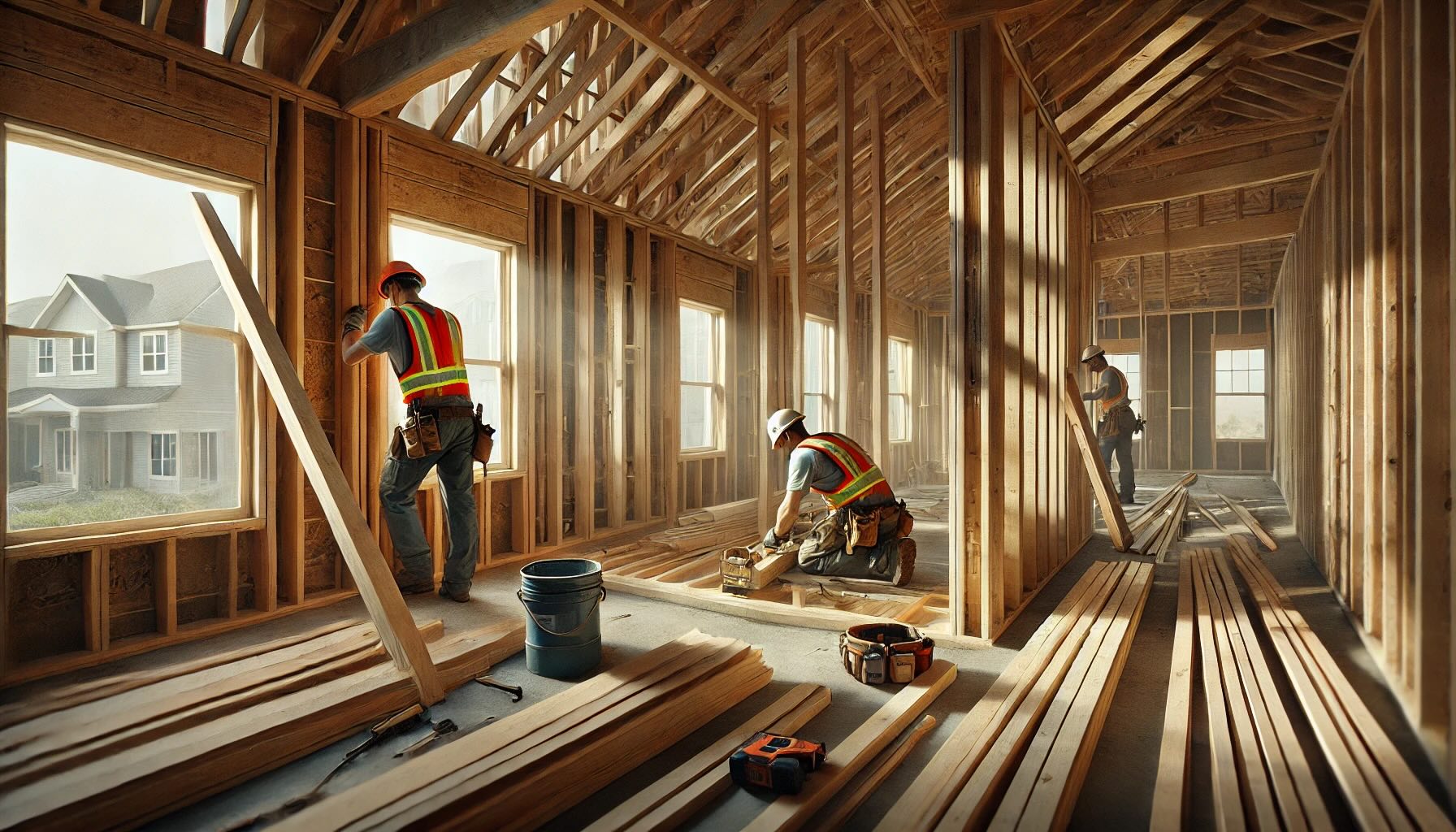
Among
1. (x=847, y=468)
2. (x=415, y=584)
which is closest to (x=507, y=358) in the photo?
(x=415, y=584)

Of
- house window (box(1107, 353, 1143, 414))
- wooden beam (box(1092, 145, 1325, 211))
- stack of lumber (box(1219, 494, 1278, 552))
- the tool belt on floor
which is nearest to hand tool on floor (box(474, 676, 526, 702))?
the tool belt on floor

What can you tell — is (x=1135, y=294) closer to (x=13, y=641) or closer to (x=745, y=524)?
(x=745, y=524)

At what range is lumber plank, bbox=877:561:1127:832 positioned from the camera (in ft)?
6.97

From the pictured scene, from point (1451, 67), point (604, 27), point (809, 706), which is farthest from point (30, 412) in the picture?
point (1451, 67)

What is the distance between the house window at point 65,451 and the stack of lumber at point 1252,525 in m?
8.51

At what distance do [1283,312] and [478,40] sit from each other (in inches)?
426

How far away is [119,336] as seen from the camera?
3.94 metres

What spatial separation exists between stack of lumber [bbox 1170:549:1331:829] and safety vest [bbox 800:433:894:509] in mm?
1955

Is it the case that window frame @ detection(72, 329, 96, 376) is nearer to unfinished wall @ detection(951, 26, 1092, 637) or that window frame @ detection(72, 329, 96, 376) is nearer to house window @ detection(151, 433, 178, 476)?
house window @ detection(151, 433, 178, 476)

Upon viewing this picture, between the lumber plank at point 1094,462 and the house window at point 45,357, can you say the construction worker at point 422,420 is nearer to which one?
the house window at point 45,357

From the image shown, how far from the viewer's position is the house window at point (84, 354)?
3.78 metres

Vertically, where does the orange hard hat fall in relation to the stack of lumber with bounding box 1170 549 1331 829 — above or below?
above

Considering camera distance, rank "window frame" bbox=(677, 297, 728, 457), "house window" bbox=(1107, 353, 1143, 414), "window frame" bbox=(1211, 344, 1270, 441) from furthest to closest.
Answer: "house window" bbox=(1107, 353, 1143, 414) < "window frame" bbox=(1211, 344, 1270, 441) < "window frame" bbox=(677, 297, 728, 457)

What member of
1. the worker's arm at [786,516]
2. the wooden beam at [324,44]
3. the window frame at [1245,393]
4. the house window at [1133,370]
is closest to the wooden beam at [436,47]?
the wooden beam at [324,44]
